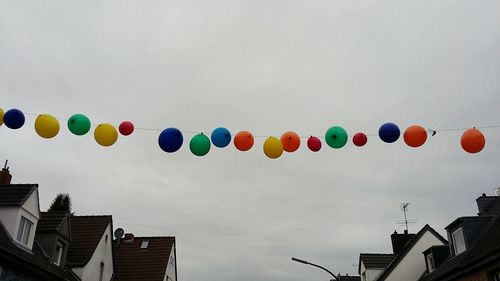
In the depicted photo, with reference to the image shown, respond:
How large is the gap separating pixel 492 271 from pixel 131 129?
13.1m

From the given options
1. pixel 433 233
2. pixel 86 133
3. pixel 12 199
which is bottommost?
pixel 86 133

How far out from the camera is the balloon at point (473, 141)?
9.91 m

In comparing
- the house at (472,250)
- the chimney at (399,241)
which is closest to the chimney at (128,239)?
the chimney at (399,241)

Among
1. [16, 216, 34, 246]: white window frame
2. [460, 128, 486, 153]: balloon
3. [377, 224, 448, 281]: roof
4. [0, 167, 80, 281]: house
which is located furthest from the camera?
[377, 224, 448, 281]: roof

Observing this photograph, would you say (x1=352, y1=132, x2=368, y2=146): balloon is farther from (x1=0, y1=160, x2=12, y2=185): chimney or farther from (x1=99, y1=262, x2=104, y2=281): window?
(x1=99, y1=262, x2=104, y2=281): window

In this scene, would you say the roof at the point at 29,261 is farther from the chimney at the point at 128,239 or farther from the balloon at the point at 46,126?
the chimney at the point at 128,239

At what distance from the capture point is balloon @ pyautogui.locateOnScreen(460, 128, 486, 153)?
9906 mm

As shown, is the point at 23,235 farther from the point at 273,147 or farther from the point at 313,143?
the point at 313,143

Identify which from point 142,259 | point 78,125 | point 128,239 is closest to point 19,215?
point 78,125

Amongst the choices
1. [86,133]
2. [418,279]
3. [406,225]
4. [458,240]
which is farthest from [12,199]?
[406,225]

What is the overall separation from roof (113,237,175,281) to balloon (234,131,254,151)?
20042mm

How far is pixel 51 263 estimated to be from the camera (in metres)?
19.1

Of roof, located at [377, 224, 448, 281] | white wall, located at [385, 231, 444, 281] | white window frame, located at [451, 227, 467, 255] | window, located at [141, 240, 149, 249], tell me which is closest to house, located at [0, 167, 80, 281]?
window, located at [141, 240, 149, 249]

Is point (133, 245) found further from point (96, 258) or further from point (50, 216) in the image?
point (50, 216)
